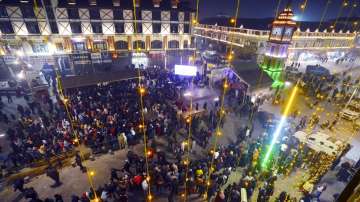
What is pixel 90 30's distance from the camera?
2816 cm

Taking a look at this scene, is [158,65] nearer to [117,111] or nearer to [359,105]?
[117,111]

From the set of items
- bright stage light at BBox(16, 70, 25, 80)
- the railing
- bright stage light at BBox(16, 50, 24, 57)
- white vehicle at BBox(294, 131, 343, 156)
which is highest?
the railing

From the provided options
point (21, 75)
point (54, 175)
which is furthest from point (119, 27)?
point (54, 175)

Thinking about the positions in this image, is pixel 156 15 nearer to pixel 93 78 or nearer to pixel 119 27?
pixel 119 27

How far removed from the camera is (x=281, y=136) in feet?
50.7

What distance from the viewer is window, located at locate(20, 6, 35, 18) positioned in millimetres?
24816

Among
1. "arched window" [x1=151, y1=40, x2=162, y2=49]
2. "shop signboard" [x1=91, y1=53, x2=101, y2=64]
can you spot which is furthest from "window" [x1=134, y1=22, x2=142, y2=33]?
"shop signboard" [x1=91, y1=53, x2=101, y2=64]

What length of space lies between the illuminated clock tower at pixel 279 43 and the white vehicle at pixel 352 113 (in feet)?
24.7

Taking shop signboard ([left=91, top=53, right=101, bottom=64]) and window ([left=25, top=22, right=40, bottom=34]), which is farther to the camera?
shop signboard ([left=91, top=53, right=101, bottom=64])

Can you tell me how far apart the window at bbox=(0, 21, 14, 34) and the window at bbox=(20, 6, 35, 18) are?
230cm

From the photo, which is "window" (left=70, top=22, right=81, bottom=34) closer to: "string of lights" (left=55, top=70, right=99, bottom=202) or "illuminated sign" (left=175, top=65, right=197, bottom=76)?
"string of lights" (left=55, top=70, right=99, bottom=202)

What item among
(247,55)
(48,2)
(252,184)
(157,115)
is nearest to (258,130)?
(252,184)

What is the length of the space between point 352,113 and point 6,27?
42.6 m

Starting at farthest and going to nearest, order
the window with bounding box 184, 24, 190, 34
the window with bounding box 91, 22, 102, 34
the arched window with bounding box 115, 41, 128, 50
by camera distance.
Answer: the window with bounding box 184, 24, 190, 34
the arched window with bounding box 115, 41, 128, 50
the window with bounding box 91, 22, 102, 34
